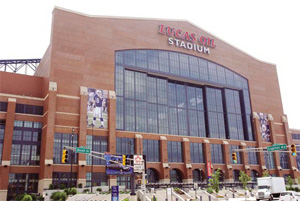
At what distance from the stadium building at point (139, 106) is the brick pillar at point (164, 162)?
25 cm

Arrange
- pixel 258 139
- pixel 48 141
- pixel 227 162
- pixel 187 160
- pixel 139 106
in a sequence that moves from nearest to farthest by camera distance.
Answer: pixel 48 141 → pixel 139 106 → pixel 187 160 → pixel 227 162 → pixel 258 139

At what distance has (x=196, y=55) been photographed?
94.6 metres

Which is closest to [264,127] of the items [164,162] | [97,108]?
[164,162]

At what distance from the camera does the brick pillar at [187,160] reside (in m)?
80.3

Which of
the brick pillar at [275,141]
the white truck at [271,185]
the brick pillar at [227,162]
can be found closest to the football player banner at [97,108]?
the white truck at [271,185]

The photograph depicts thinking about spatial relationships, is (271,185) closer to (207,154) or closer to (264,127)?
(207,154)

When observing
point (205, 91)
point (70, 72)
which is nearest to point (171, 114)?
point (205, 91)

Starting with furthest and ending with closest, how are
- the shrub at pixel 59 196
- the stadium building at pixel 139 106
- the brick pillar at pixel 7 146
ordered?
the stadium building at pixel 139 106 → the brick pillar at pixel 7 146 → the shrub at pixel 59 196

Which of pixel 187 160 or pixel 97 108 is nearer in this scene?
pixel 97 108

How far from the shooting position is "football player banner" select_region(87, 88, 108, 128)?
71500 mm

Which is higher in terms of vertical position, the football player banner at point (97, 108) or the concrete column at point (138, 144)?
the football player banner at point (97, 108)

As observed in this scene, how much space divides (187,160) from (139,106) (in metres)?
19.2

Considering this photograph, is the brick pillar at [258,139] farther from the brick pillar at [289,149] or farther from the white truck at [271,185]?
the white truck at [271,185]

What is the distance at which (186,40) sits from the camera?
93.4 m
